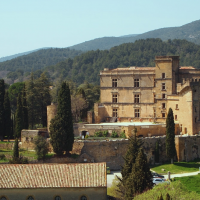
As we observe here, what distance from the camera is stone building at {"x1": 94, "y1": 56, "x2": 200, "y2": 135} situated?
56750mm

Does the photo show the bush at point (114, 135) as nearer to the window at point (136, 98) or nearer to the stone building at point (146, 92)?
the stone building at point (146, 92)

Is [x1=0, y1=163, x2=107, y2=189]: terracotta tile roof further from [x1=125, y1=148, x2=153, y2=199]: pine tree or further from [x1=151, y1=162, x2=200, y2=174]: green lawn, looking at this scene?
[x1=151, y1=162, x2=200, y2=174]: green lawn

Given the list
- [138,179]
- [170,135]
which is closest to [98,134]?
[170,135]

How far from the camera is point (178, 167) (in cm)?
5094

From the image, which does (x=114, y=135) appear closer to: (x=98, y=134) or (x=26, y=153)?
(x=98, y=134)

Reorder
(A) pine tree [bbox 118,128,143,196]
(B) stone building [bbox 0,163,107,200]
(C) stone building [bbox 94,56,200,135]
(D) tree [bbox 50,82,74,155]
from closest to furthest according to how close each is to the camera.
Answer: (B) stone building [bbox 0,163,107,200]
(A) pine tree [bbox 118,128,143,196]
(D) tree [bbox 50,82,74,155]
(C) stone building [bbox 94,56,200,135]

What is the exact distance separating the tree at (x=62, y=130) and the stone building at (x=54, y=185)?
12.1 metres

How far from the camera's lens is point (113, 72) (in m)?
61.4

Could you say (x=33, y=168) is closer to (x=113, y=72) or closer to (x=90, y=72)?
(x=113, y=72)

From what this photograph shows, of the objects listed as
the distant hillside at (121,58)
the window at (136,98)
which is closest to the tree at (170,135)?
the window at (136,98)

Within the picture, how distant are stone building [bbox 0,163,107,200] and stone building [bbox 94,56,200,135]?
21.3 meters

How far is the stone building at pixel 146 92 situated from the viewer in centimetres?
5675

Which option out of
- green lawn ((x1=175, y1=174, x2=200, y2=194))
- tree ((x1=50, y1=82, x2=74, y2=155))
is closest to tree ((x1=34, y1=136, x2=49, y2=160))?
tree ((x1=50, y1=82, x2=74, y2=155))

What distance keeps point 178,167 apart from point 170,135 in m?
3.48
